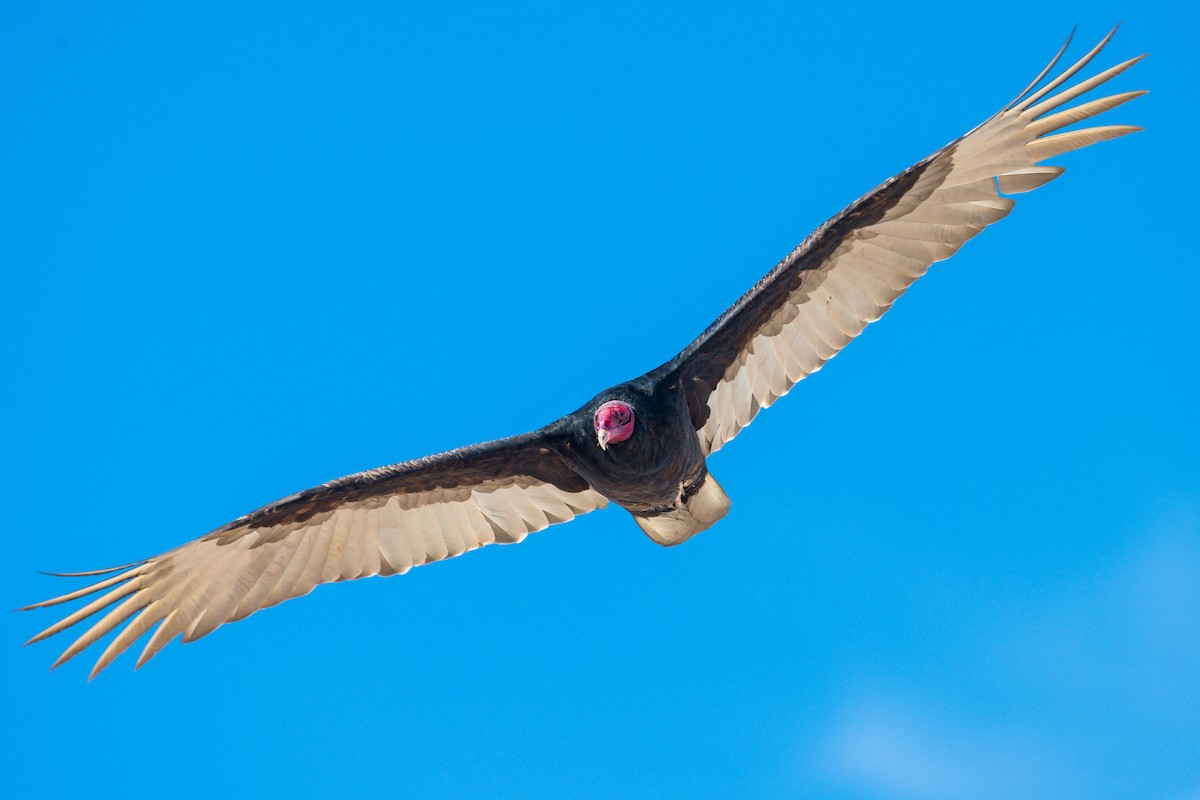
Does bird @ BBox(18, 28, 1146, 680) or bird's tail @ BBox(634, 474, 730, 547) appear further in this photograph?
bird's tail @ BBox(634, 474, 730, 547)

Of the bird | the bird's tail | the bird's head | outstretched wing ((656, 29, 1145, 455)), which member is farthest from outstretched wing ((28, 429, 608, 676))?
outstretched wing ((656, 29, 1145, 455))

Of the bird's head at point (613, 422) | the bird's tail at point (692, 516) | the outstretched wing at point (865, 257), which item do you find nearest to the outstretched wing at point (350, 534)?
the bird's tail at point (692, 516)

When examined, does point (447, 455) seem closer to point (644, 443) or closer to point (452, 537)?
point (452, 537)

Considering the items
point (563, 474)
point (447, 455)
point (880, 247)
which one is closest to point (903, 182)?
point (880, 247)

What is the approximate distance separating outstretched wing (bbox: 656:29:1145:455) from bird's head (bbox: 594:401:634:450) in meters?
0.61

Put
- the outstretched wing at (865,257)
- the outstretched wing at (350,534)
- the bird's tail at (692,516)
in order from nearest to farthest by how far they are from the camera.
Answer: the outstretched wing at (865,257)
the outstretched wing at (350,534)
the bird's tail at (692,516)

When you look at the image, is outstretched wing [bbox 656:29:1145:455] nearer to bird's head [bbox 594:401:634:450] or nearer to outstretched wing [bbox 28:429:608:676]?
bird's head [bbox 594:401:634:450]

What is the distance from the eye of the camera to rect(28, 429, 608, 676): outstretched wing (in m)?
7.68

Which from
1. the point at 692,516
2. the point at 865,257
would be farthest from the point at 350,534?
the point at 865,257

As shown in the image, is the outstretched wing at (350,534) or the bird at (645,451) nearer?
the bird at (645,451)

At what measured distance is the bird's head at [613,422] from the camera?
695cm

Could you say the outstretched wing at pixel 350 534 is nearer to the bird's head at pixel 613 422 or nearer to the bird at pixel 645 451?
the bird at pixel 645 451

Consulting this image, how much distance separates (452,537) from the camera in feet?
28.0

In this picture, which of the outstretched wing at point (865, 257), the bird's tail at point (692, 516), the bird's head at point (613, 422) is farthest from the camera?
the bird's tail at point (692, 516)
